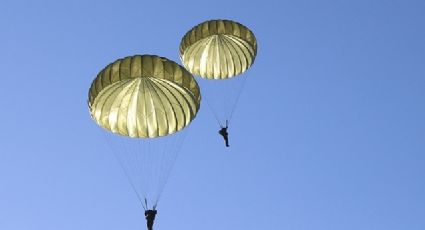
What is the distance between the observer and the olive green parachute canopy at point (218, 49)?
3597 cm

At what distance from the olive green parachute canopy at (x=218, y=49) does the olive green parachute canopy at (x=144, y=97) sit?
20.9 feet

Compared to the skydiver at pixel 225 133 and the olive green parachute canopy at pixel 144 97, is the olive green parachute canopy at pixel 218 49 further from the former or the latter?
the olive green parachute canopy at pixel 144 97

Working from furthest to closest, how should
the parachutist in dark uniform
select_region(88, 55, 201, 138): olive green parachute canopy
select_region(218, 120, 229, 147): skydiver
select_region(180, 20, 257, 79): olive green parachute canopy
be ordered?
select_region(218, 120, 229, 147): skydiver, select_region(180, 20, 257, 79): olive green parachute canopy, the parachutist in dark uniform, select_region(88, 55, 201, 138): olive green parachute canopy

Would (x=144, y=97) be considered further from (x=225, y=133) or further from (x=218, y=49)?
(x=225, y=133)

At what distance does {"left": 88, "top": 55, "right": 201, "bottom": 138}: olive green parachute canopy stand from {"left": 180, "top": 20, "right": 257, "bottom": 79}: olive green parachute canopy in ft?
20.9

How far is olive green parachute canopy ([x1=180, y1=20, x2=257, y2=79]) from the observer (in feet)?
118

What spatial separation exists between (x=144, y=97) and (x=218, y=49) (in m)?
7.73

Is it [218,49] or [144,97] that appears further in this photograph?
[218,49]

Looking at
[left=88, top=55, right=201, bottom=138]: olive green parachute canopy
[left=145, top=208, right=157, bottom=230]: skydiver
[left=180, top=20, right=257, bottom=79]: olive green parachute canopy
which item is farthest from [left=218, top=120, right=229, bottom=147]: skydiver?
[left=145, top=208, right=157, bottom=230]: skydiver

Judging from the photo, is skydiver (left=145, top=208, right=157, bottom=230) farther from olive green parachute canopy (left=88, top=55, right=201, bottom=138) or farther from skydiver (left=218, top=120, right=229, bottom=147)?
skydiver (left=218, top=120, right=229, bottom=147)

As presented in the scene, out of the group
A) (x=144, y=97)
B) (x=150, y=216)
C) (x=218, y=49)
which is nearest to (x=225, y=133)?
(x=218, y=49)

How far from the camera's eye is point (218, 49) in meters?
36.7

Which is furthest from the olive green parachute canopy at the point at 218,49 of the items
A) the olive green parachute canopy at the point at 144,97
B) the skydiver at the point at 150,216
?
the skydiver at the point at 150,216

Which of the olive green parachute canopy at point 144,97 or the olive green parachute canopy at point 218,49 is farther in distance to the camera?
the olive green parachute canopy at point 218,49
